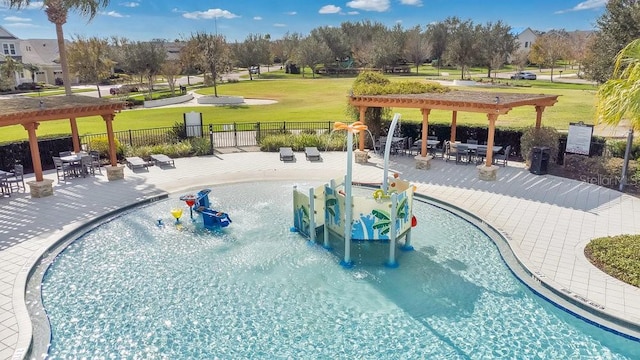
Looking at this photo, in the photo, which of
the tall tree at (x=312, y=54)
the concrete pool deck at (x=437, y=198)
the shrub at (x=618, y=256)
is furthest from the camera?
the tall tree at (x=312, y=54)

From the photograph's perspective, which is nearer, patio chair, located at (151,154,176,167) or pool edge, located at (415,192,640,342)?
pool edge, located at (415,192,640,342)

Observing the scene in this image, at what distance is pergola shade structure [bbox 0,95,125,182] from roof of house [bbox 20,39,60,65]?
75.1 metres

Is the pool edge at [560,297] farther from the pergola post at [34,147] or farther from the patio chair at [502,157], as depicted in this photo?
the pergola post at [34,147]

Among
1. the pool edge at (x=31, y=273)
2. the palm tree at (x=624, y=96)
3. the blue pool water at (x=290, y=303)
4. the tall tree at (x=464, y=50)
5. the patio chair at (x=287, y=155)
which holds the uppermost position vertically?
the tall tree at (x=464, y=50)

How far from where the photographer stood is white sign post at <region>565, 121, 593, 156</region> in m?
17.5

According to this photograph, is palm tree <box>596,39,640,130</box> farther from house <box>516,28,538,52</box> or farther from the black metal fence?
house <box>516,28,538,52</box>

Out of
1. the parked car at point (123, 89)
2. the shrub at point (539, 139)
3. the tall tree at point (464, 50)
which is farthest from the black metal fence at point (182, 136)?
the tall tree at point (464, 50)

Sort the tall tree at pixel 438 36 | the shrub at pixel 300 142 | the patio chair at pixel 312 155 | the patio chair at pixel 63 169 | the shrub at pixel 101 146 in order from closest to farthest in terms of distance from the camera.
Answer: the patio chair at pixel 63 169, the shrub at pixel 101 146, the patio chair at pixel 312 155, the shrub at pixel 300 142, the tall tree at pixel 438 36

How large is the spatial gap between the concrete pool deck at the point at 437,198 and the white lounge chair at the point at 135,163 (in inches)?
14.1

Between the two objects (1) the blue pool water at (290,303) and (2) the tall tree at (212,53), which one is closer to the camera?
(1) the blue pool water at (290,303)

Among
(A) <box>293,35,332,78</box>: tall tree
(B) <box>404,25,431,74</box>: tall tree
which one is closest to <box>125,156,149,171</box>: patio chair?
(A) <box>293,35,332,78</box>: tall tree

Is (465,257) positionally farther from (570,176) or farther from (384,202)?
(570,176)

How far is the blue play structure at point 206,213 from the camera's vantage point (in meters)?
12.8

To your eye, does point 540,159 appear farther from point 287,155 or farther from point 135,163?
point 135,163
